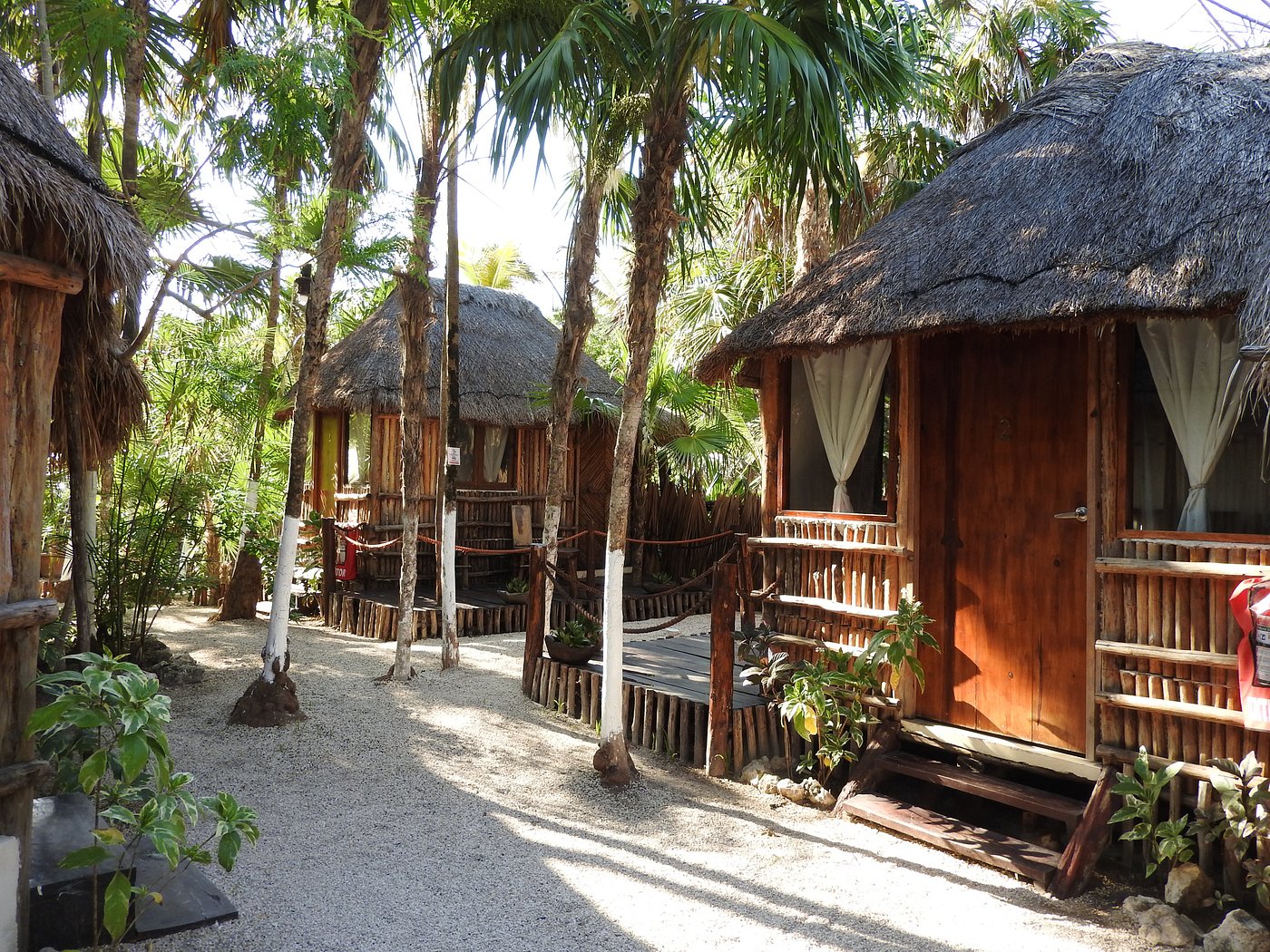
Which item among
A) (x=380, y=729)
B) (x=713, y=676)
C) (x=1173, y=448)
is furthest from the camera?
(x=380, y=729)

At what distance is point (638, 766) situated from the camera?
6.26m

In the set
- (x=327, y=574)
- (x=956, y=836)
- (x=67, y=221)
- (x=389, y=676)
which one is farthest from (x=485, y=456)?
(x=67, y=221)

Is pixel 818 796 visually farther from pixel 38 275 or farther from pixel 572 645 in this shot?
pixel 38 275

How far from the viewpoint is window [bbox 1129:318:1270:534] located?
452 centimetres

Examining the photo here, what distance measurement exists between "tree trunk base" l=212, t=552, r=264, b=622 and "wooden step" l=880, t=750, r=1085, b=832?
814 centimetres

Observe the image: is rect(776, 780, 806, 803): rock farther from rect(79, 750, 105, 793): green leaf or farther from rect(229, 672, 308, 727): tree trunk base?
→ rect(79, 750, 105, 793): green leaf

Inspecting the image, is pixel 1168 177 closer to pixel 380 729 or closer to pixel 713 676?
pixel 713 676

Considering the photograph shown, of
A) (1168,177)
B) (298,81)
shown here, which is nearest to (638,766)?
(1168,177)

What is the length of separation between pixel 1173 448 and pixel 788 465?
7.65ft

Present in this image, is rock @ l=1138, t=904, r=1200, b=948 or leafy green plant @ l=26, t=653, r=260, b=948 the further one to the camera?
rock @ l=1138, t=904, r=1200, b=948

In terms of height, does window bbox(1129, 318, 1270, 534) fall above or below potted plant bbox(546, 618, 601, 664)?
above

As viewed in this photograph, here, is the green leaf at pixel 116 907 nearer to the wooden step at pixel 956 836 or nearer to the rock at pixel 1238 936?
the wooden step at pixel 956 836

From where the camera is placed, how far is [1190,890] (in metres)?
4.16

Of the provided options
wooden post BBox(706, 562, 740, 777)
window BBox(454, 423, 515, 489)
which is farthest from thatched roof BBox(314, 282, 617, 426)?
wooden post BBox(706, 562, 740, 777)
